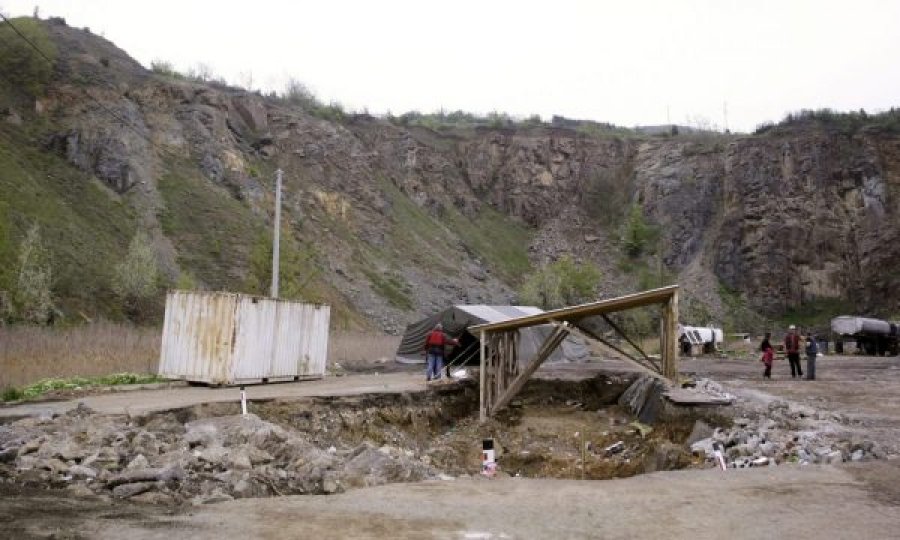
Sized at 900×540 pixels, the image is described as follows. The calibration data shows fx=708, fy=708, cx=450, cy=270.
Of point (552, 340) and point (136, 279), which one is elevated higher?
point (136, 279)

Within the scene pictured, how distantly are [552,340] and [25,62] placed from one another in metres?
41.4

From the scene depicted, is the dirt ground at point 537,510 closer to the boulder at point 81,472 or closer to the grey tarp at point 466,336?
the boulder at point 81,472

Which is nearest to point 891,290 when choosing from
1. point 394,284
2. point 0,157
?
point 394,284

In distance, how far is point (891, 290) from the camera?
166 feet

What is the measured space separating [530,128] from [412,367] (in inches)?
2130

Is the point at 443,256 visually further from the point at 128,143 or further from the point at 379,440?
the point at 379,440

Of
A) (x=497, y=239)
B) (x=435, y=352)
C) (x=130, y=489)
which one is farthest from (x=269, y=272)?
(x=497, y=239)

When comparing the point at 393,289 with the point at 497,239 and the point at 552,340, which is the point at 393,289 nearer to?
the point at 497,239

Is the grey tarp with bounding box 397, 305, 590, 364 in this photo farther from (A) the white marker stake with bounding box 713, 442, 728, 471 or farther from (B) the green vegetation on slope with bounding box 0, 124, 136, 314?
(B) the green vegetation on slope with bounding box 0, 124, 136, 314

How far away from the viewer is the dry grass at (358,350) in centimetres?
2539

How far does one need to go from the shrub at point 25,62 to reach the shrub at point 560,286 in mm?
33777

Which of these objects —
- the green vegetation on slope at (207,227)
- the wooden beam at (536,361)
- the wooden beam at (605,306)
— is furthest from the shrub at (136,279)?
the wooden beam at (605,306)

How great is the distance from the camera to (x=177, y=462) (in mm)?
7383

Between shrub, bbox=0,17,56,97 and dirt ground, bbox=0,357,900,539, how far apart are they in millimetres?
42033
